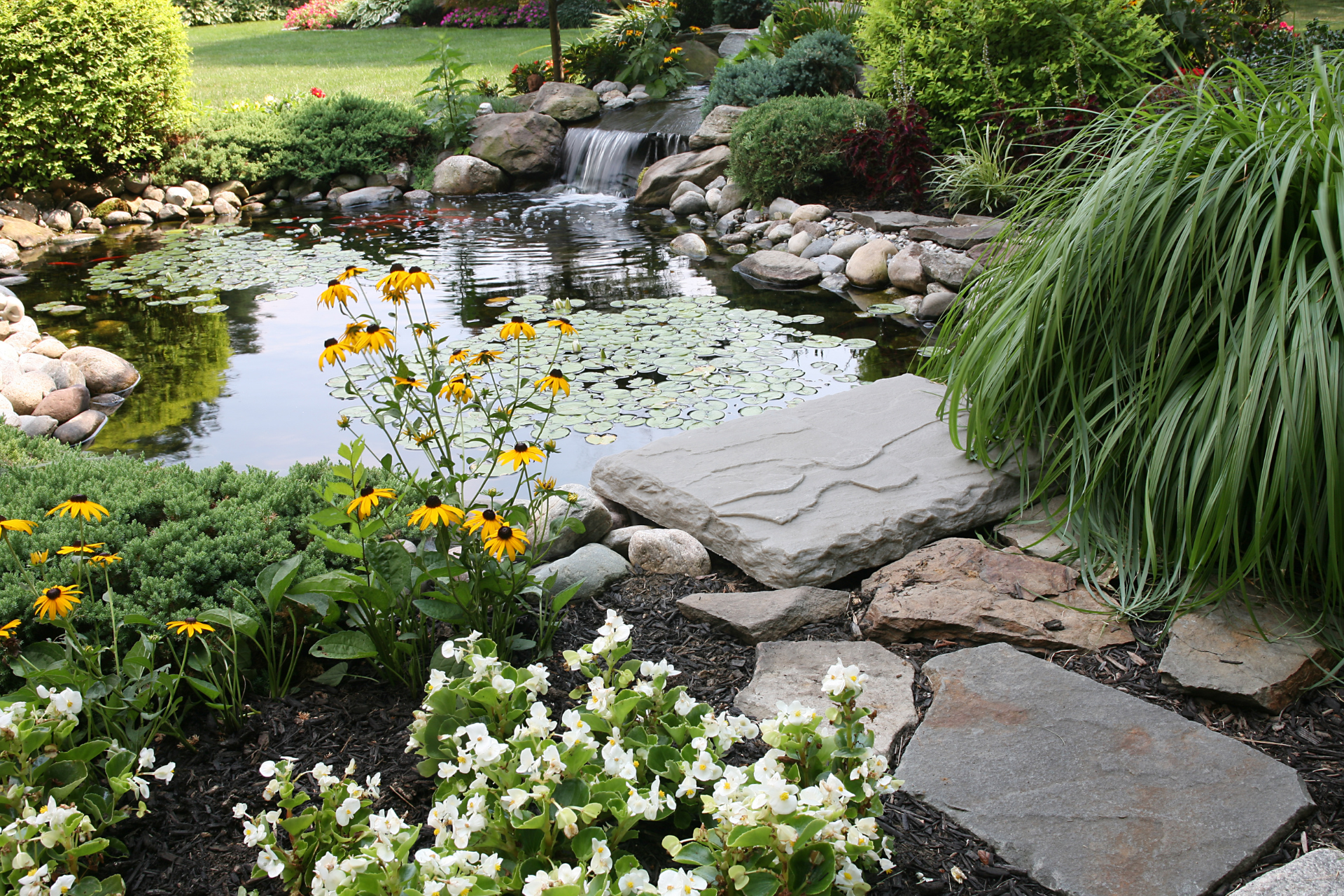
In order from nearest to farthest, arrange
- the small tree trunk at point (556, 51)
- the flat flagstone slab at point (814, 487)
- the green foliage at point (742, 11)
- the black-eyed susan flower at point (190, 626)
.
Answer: the black-eyed susan flower at point (190, 626), the flat flagstone slab at point (814, 487), the small tree trunk at point (556, 51), the green foliage at point (742, 11)

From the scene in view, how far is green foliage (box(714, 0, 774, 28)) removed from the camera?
18.2 m

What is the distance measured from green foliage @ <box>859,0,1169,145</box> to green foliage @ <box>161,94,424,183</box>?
5.97 m

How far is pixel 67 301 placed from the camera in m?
6.46

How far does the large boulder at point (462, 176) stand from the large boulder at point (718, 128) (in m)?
2.46

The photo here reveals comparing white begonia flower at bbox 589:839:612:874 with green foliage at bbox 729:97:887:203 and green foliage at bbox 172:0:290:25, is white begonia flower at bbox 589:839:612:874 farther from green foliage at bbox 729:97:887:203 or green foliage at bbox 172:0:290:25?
green foliage at bbox 172:0:290:25

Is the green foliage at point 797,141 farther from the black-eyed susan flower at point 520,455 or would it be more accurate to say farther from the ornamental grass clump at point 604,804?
the ornamental grass clump at point 604,804

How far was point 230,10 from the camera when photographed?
24.5 m

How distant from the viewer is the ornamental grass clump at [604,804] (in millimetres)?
1294

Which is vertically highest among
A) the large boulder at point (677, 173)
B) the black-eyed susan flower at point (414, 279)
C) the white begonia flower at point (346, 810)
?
the black-eyed susan flower at point (414, 279)

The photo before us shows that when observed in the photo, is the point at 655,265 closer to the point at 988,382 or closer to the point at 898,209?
the point at 898,209

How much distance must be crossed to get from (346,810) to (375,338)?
1.04 meters

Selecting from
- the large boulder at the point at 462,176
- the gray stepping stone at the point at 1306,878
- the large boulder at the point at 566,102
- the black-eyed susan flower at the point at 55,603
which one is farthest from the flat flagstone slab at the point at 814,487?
the large boulder at the point at 566,102

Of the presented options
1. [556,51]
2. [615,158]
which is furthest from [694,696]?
[556,51]

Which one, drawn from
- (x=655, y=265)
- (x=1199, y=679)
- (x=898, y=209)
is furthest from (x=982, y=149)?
(x=1199, y=679)
